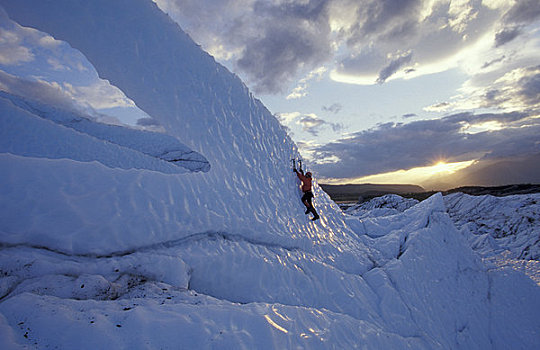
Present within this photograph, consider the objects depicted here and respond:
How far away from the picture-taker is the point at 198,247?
13.6ft

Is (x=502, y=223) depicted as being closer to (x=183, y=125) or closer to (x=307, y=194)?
(x=307, y=194)

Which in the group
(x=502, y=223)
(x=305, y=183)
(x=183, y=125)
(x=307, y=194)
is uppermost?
(x=183, y=125)

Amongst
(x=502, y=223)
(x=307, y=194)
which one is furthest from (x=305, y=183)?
(x=502, y=223)

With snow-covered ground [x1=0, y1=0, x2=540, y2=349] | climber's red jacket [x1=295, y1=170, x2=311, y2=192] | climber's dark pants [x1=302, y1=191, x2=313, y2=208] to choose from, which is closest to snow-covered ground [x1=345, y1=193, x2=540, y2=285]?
snow-covered ground [x1=0, y1=0, x2=540, y2=349]

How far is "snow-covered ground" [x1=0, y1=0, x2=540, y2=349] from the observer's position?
101 inches

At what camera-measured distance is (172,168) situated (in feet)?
42.5

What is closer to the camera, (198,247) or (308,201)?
(198,247)

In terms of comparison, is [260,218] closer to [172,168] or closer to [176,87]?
[176,87]

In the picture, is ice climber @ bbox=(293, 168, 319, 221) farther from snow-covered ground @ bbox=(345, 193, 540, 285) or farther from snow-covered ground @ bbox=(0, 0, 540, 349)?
snow-covered ground @ bbox=(345, 193, 540, 285)

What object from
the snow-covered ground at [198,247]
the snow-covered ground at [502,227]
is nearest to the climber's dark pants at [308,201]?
the snow-covered ground at [198,247]

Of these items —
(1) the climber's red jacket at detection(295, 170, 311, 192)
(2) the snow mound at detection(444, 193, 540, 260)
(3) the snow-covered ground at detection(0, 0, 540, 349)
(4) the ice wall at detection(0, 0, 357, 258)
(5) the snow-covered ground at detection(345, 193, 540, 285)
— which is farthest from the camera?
(2) the snow mound at detection(444, 193, 540, 260)

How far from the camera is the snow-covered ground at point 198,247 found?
2.56 metres

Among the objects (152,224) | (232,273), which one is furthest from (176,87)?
(232,273)

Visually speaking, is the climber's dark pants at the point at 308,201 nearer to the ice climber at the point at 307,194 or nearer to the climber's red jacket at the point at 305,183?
the ice climber at the point at 307,194
